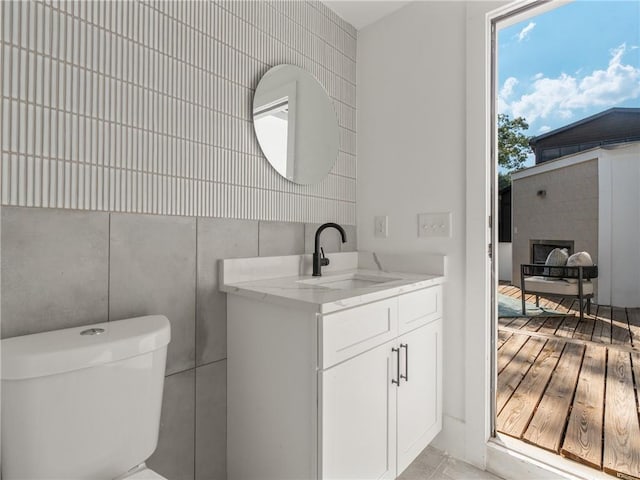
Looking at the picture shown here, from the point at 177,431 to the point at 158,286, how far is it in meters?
0.54

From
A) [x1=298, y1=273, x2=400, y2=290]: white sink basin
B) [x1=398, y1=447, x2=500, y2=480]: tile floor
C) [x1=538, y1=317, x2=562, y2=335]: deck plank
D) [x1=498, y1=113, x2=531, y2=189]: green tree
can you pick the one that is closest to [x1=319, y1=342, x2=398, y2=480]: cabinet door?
[x1=398, y1=447, x2=500, y2=480]: tile floor

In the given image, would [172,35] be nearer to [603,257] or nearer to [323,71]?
[323,71]

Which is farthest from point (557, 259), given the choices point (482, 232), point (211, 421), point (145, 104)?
point (145, 104)

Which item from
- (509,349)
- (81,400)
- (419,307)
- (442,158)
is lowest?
(509,349)

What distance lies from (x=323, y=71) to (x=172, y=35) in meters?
0.87

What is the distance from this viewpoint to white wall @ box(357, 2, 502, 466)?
5.16ft

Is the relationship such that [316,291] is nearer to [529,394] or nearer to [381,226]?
[381,226]


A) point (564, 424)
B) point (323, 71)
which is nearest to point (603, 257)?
point (564, 424)

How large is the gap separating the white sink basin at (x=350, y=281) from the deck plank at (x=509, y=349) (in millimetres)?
617

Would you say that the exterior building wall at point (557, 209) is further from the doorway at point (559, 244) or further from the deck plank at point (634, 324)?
the deck plank at point (634, 324)

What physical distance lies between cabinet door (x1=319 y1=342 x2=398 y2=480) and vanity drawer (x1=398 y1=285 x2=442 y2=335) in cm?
14

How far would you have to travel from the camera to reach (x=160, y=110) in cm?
119

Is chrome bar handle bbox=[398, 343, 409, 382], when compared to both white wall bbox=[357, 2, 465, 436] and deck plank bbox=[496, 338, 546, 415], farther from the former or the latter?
deck plank bbox=[496, 338, 546, 415]

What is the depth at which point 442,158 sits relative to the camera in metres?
1.71
